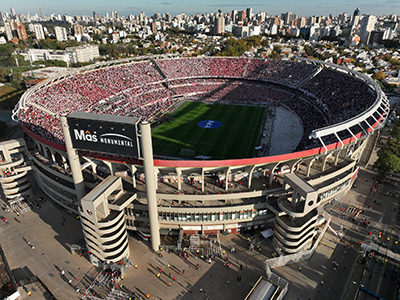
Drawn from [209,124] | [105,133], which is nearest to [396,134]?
[209,124]

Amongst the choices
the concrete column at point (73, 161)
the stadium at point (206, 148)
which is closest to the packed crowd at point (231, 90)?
the stadium at point (206, 148)

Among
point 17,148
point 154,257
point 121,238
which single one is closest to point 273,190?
point 154,257

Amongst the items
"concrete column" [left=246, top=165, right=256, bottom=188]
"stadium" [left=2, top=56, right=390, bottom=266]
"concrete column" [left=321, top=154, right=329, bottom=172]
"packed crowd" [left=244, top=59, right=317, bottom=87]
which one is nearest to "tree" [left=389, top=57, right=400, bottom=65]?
"stadium" [left=2, top=56, right=390, bottom=266]

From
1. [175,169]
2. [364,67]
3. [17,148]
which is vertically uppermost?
[175,169]

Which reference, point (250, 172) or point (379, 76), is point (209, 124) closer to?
point (250, 172)

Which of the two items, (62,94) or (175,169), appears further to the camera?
(62,94)

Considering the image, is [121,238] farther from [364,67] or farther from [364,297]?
[364,67]

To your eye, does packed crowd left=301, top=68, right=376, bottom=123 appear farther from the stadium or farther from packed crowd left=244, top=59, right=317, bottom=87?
packed crowd left=244, top=59, right=317, bottom=87
